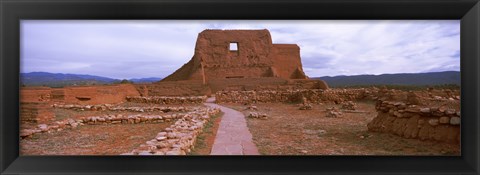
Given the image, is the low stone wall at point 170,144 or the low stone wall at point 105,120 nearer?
the low stone wall at point 170,144

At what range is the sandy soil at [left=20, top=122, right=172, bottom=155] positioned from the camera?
16.8 feet

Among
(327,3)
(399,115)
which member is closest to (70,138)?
(327,3)

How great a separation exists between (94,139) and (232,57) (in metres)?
29.6

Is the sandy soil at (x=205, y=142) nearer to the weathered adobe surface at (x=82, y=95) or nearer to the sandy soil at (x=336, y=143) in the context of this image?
the sandy soil at (x=336, y=143)

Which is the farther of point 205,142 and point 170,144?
point 205,142

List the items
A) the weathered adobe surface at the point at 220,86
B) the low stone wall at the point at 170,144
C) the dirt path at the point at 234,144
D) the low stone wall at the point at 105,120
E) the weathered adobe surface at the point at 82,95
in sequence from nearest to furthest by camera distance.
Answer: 1. the low stone wall at the point at 170,144
2. the dirt path at the point at 234,144
3. the low stone wall at the point at 105,120
4. the weathered adobe surface at the point at 82,95
5. the weathered adobe surface at the point at 220,86

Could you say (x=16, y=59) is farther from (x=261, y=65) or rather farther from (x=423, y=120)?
(x=261, y=65)

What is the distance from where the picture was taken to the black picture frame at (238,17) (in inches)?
118

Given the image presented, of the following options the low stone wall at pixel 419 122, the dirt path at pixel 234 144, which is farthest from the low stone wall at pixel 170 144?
the low stone wall at pixel 419 122

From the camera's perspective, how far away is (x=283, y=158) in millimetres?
3152

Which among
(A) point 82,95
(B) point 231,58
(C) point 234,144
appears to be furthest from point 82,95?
(B) point 231,58

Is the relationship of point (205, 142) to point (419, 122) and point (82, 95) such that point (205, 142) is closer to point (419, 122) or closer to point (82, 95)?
point (419, 122)

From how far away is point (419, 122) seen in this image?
524 centimetres

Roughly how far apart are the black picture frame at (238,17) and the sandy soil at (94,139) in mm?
1454
